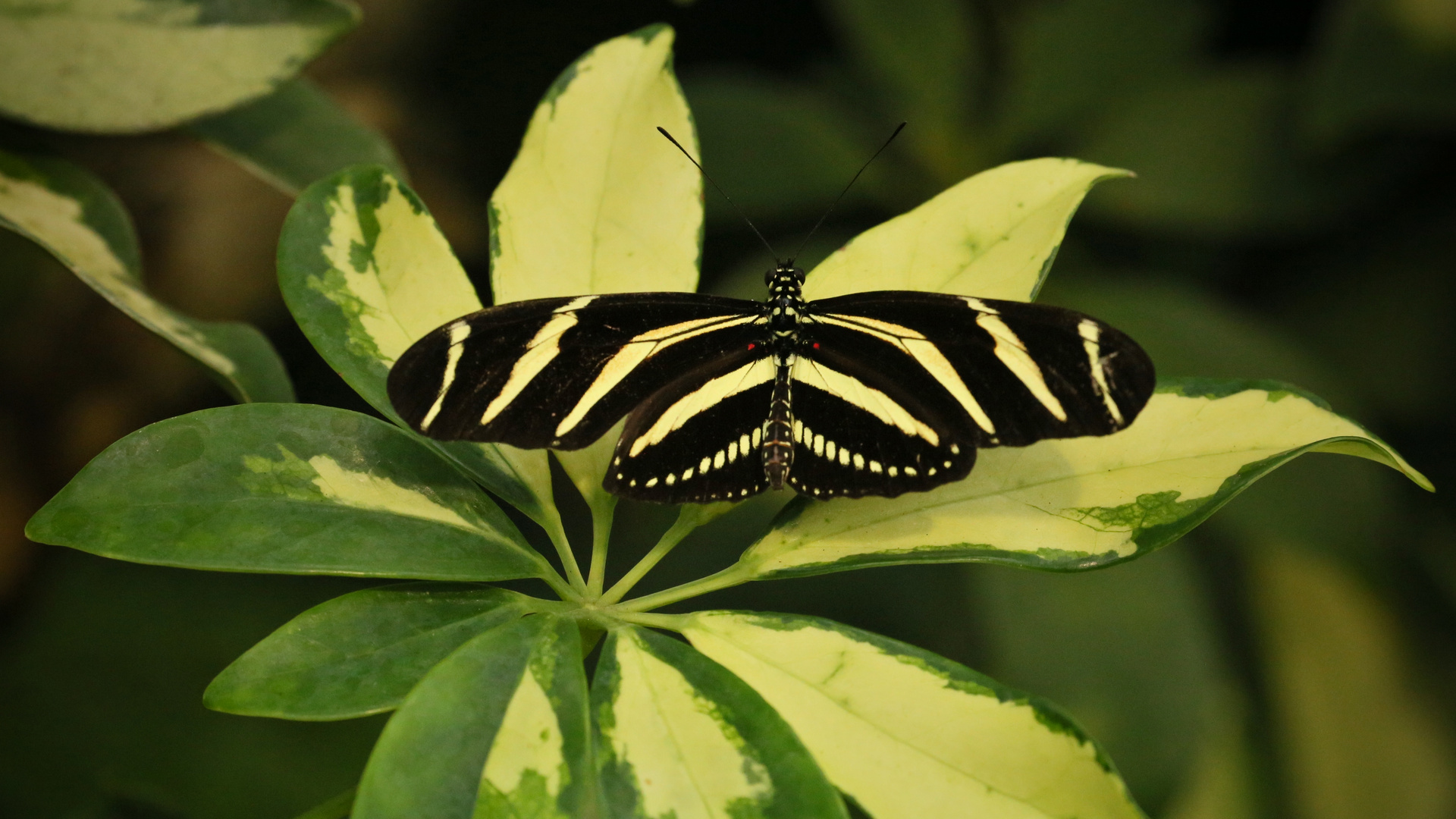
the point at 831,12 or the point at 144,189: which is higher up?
the point at 831,12

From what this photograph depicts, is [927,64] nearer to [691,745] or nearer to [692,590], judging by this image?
[692,590]

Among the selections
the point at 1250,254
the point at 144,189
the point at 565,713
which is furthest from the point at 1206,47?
the point at 144,189

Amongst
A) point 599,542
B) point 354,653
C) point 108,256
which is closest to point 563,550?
point 599,542

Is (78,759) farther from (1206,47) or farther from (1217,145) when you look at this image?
(1206,47)

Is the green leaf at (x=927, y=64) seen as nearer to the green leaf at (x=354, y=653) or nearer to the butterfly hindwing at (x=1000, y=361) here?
the butterfly hindwing at (x=1000, y=361)

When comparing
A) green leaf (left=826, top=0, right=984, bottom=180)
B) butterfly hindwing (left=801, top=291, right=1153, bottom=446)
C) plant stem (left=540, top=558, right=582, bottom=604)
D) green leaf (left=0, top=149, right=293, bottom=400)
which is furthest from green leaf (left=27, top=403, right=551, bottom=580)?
green leaf (left=826, top=0, right=984, bottom=180)

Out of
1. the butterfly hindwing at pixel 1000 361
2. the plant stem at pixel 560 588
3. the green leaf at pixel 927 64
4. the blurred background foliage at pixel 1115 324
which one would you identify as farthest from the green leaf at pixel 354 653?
the green leaf at pixel 927 64
